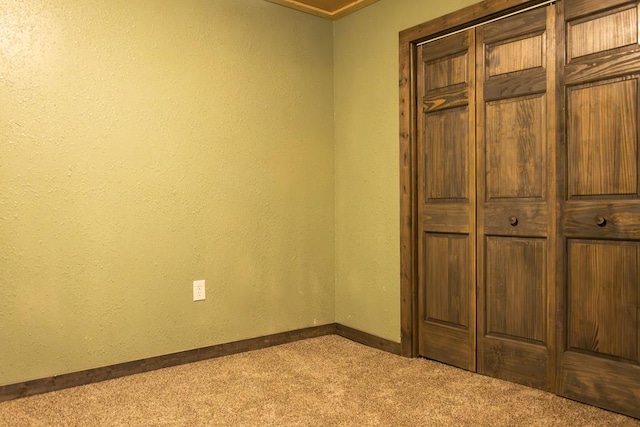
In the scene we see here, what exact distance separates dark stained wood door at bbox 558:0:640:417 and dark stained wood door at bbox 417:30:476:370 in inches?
18.7

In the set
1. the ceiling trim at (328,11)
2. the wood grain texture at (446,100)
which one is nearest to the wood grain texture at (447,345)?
the wood grain texture at (446,100)

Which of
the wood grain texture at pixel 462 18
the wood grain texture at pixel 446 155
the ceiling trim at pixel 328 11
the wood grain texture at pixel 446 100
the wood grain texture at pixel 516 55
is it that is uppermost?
the ceiling trim at pixel 328 11

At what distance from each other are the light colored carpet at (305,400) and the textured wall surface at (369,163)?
1.54ft

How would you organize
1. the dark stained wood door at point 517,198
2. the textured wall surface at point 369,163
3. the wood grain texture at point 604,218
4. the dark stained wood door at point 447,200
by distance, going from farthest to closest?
1. the textured wall surface at point 369,163
2. the dark stained wood door at point 447,200
3. the dark stained wood door at point 517,198
4. the wood grain texture at point 604,218

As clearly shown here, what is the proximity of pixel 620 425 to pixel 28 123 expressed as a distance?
2753 mm

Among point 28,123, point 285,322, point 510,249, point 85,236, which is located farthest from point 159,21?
point 510,249

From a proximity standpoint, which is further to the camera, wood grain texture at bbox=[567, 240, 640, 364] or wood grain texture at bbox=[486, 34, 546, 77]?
wood grain texture at bbox=[486, 34, 546, 77]

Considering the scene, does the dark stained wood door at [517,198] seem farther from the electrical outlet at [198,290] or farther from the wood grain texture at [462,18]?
the electrical outlet at [198,290]

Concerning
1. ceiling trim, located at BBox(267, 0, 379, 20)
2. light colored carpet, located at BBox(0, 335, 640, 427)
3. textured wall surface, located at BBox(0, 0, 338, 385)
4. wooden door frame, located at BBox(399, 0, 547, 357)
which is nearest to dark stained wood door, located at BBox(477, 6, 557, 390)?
light colored carpet, located at BBox(0, 335, 640, 427)

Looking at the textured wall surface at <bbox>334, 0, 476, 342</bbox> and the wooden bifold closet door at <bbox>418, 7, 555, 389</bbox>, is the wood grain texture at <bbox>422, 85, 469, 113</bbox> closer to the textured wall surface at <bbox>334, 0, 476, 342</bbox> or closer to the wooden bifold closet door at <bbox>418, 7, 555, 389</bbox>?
the wooden bifold closet door at <bbox>418, 7, 555, 389</bbox>

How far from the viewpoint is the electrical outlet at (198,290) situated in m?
2.73

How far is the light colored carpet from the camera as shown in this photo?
1.98 metres

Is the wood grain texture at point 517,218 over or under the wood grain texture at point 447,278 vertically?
over

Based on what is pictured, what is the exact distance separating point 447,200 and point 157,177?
1.52m
